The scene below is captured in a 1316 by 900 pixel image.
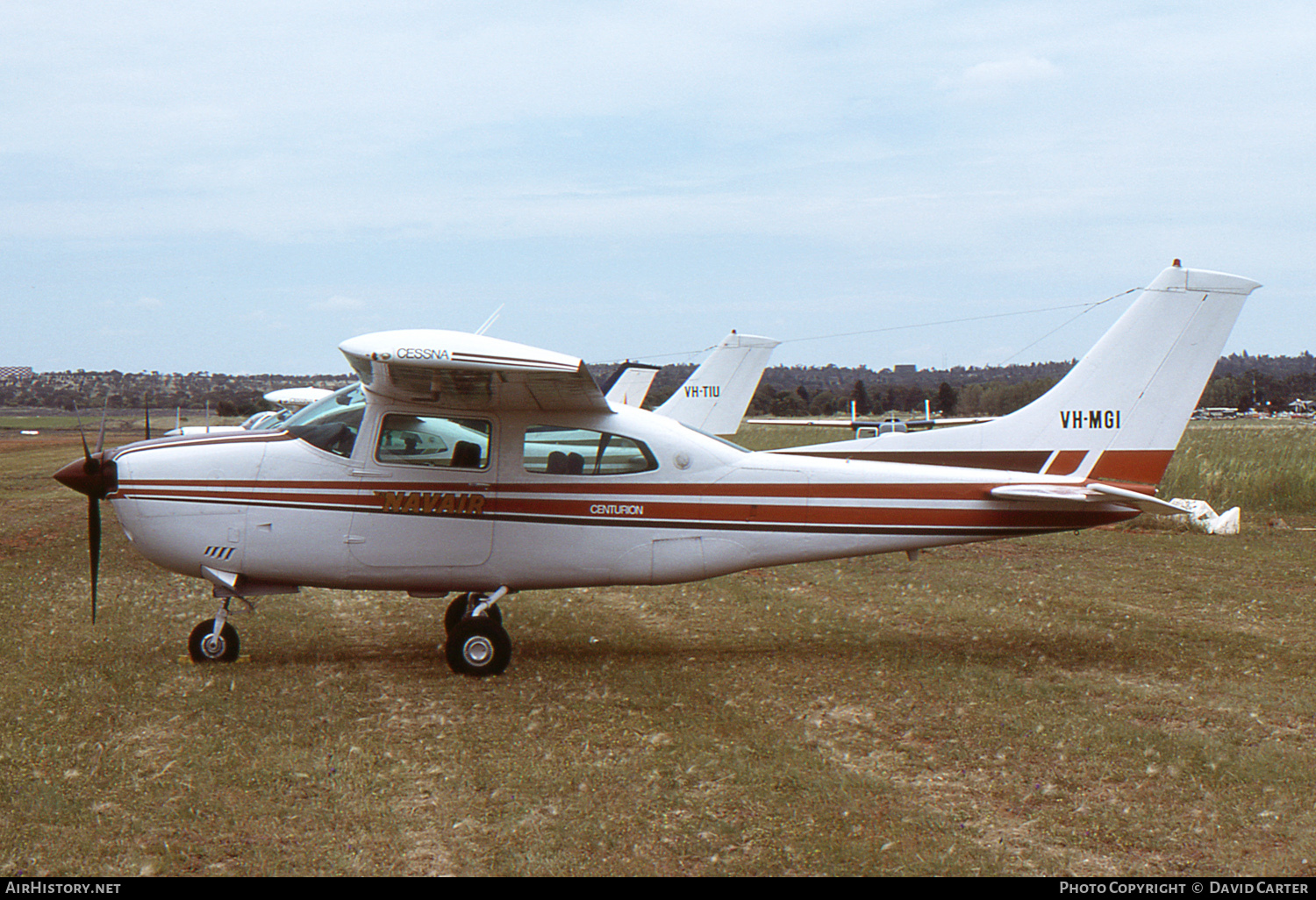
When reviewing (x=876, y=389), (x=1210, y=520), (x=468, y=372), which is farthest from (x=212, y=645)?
(x=876, y=389)

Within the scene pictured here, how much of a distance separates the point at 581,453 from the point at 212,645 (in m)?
3.24

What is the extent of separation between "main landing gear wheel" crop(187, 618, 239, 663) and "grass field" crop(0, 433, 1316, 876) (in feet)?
Result: 0.51

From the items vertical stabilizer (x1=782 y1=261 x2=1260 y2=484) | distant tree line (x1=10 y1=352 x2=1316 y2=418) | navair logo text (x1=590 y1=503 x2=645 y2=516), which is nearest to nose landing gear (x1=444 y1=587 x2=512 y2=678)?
navair logo text (x1=590 y1=503 x2=645 y2=516)

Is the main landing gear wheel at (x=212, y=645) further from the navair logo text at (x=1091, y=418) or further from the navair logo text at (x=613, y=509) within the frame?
the navair logo text at (x=1091, y=418)

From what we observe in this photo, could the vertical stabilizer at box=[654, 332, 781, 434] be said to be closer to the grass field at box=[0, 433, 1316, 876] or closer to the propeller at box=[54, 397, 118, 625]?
the grass field at box=[0, 433, 1316, 876]

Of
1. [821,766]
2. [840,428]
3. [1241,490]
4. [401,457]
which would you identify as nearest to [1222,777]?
[821,766]

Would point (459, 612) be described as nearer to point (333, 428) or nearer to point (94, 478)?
point (333, 428)

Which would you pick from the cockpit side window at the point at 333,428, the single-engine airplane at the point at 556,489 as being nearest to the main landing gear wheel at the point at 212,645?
the single-engine airplane at the point at 556,489

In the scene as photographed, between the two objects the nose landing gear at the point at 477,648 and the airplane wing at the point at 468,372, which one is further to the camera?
the nose landing gear at the point at 477,648

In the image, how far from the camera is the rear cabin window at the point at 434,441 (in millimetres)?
7824

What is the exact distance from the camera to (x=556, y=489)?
7.94 metres

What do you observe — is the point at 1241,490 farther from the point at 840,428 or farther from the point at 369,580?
the point at 840,428

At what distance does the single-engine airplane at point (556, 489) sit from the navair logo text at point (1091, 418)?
0.01m
